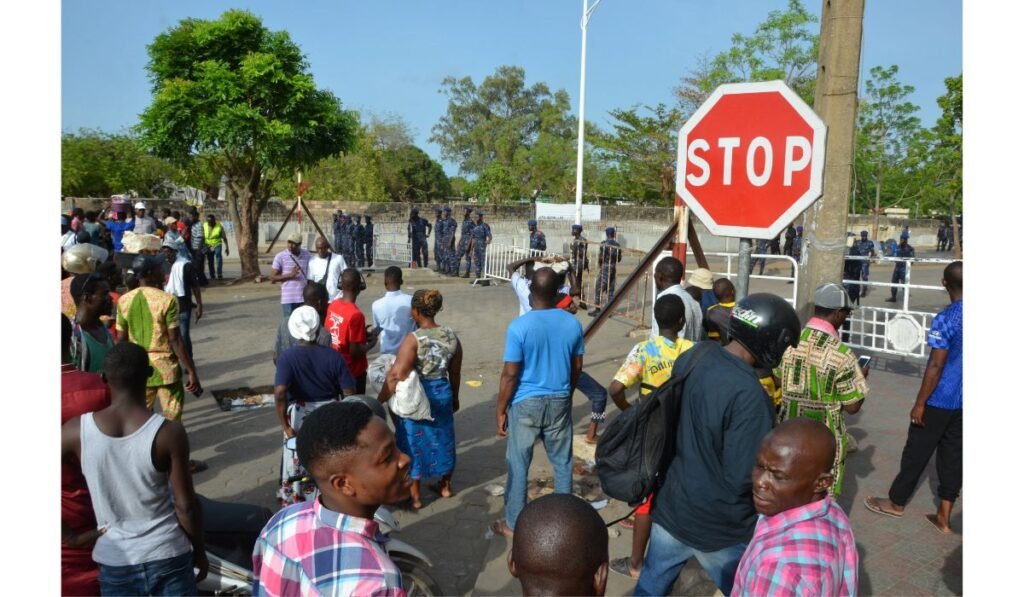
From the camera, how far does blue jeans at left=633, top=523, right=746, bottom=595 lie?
2832 millimetres

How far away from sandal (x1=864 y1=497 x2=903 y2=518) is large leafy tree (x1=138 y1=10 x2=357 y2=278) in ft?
43.3

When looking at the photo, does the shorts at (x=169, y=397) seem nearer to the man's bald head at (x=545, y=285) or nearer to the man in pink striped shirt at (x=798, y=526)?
the man's bald head at (x=545, y=285)

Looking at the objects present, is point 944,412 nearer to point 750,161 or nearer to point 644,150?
point 750,161

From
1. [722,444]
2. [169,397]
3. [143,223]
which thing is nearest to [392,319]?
[169,397]

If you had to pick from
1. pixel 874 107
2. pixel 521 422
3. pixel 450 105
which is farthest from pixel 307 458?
pixel 450 105

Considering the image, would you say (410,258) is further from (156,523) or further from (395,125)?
(395,125)

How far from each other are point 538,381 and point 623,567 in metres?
1.19

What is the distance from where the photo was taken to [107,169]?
100 feet

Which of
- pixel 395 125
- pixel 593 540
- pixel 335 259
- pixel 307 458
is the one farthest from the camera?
pixel 395 125

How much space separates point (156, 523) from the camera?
276 centimetres

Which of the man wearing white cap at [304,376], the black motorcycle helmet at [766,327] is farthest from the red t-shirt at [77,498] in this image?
the black motorcycle helmet at [766,327]

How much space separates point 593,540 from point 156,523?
1.89 m

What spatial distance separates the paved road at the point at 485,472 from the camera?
418 centimetres

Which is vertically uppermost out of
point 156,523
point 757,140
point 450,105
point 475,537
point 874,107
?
point 450,105
